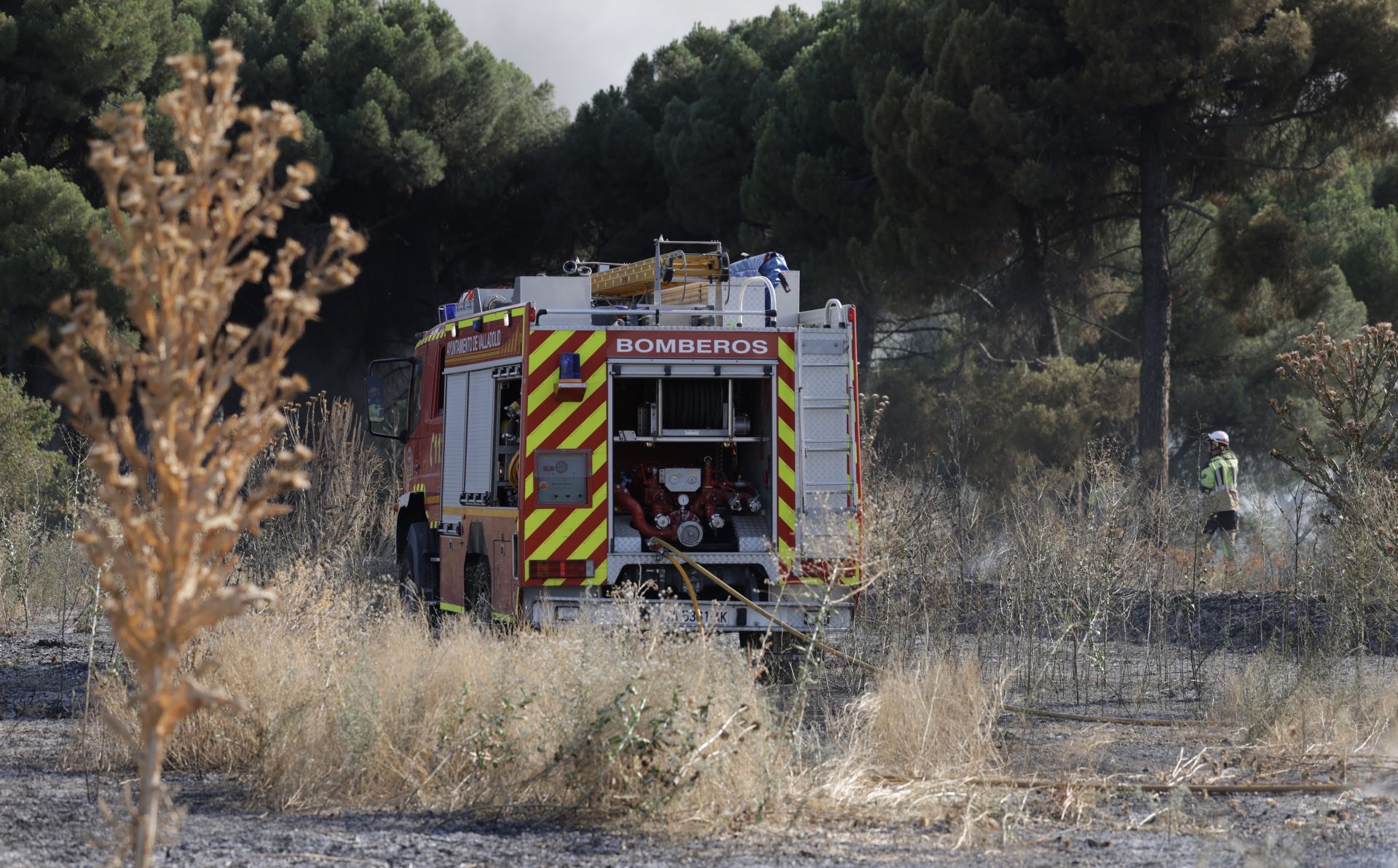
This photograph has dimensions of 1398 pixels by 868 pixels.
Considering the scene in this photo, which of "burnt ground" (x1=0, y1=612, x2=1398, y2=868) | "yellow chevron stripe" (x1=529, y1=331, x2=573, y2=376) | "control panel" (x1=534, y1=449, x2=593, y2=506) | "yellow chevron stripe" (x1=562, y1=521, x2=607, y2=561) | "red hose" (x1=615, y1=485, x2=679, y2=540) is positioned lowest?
"burnt ground" (x1=0, y1=612, x2=1398, y2=868)

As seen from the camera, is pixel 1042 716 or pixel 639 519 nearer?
pixel 1042 716

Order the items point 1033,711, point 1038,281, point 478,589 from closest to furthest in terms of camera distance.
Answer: point 1033,711, point 478,589, point 1038,281

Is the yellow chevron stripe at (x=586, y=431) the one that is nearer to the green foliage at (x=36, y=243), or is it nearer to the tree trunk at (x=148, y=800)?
the tree trunk at (x=148, y=800)

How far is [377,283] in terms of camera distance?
29.4 meters

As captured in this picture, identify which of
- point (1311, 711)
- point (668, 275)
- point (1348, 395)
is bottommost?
point (1311, 711)

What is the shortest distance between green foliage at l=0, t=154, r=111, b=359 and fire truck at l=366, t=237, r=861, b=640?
531 inches

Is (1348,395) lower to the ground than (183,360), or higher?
higher

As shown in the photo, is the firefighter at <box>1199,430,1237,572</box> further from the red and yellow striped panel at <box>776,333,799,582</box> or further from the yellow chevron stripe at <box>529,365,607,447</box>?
the yellow chevron stripe at <box>529,365,607,447</box>

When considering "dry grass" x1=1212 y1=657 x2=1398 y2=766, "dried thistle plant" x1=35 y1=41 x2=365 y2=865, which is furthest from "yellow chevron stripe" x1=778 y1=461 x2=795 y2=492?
"dried thistle plant" x1=35 y1=41 x2=365 y2=865

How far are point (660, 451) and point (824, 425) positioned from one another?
4.25 ft

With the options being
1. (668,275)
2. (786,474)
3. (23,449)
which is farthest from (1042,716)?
(23,449)

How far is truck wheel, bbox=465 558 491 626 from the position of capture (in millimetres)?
10289

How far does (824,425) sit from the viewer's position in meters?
9.66

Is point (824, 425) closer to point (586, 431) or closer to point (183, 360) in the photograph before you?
point (586, 431)
